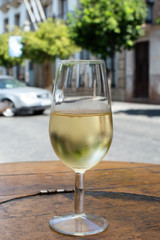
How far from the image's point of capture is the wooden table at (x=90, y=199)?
82 cm

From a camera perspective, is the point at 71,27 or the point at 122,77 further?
the point at 122,77

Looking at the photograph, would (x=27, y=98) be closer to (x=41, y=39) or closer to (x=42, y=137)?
(x=42, y=137)

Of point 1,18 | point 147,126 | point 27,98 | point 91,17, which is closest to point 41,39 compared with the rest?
point 91,17

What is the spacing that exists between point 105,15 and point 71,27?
1.80 metres

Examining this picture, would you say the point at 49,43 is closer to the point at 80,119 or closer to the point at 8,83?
the point at 8,83

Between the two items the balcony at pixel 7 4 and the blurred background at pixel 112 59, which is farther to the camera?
the balcony at pixel 7 4

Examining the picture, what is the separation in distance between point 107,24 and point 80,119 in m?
13.8

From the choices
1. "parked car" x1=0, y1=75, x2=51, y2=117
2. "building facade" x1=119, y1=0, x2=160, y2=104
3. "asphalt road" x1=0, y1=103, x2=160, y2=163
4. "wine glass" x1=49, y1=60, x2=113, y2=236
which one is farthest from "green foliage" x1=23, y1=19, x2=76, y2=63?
"wine glass" x1=49, y1=60, x2=113, y2=236

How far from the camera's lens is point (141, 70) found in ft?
64.1

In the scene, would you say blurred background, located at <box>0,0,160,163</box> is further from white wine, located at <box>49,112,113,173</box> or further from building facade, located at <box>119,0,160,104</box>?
white wine, located at <box>49,112,113,173</box>

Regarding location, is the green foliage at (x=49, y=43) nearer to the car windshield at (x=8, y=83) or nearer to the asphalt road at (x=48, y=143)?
the car windshield at (x=8, y=83)

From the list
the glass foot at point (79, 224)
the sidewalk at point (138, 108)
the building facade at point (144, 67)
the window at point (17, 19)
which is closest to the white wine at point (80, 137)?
the glass foot at point (79, 224)

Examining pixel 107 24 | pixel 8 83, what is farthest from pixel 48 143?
pixel 107 24

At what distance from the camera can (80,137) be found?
863mm
